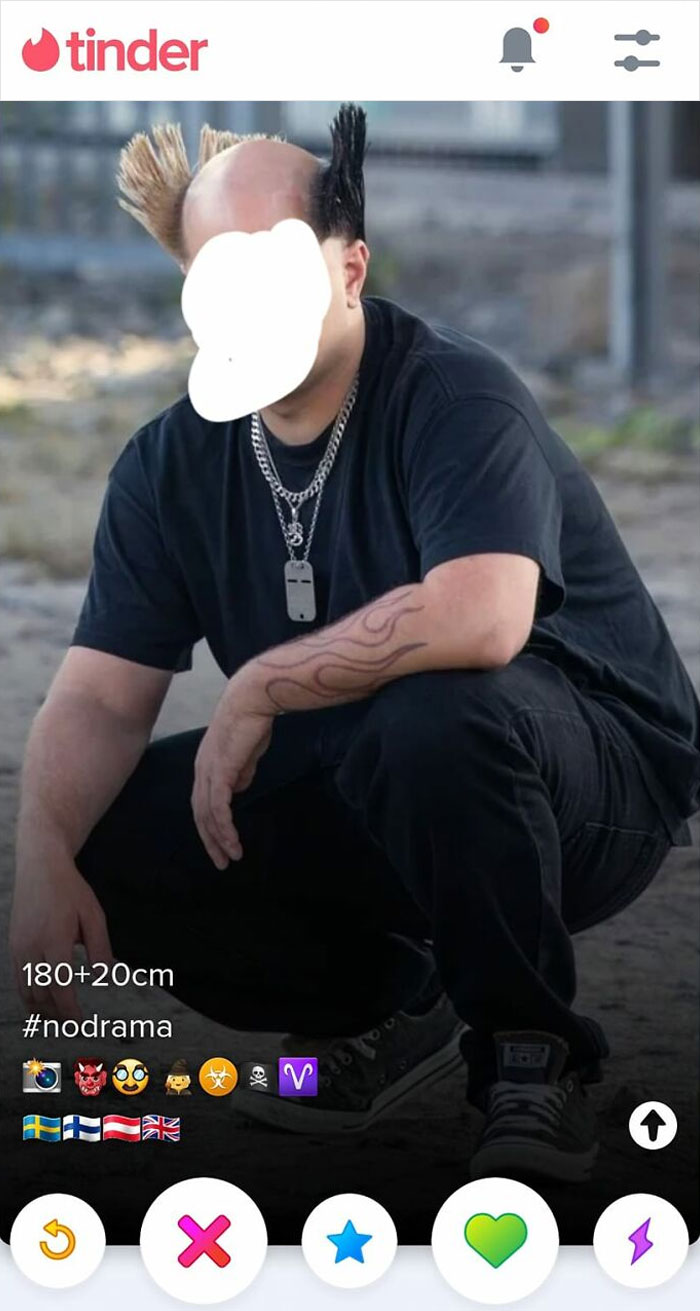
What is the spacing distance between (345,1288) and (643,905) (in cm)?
26

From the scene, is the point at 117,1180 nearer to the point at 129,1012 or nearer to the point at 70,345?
the point at 129,1012

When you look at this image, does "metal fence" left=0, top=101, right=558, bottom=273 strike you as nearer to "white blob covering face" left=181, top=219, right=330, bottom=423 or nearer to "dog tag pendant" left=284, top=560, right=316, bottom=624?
"white blob covering face" left=181, top=219, right=330, bottom=423

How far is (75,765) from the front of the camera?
1.13 m

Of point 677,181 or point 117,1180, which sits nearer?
point 117,1180

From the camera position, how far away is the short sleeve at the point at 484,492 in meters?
1.04

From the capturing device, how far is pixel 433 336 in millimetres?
1100

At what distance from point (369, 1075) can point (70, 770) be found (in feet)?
0.78

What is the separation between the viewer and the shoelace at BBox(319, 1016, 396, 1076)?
1.10 m

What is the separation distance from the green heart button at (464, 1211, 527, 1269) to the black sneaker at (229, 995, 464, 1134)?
0.09 metres

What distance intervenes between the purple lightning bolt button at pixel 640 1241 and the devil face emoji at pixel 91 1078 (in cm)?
29

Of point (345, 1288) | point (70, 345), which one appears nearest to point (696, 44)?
point (70, 345)

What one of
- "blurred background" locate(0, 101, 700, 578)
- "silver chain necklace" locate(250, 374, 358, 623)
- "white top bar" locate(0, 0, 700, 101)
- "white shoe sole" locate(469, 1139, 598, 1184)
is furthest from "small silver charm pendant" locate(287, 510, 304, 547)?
"white shoe sole" locate(469, 1139, 598, 1184)

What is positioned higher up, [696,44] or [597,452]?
[696,44]

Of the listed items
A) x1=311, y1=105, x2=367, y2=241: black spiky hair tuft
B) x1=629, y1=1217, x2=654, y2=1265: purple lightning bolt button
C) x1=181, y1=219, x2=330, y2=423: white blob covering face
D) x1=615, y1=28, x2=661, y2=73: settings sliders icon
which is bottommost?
x1=629, y1=1217, x2=654, y2=1265: purple lightning bolt button
